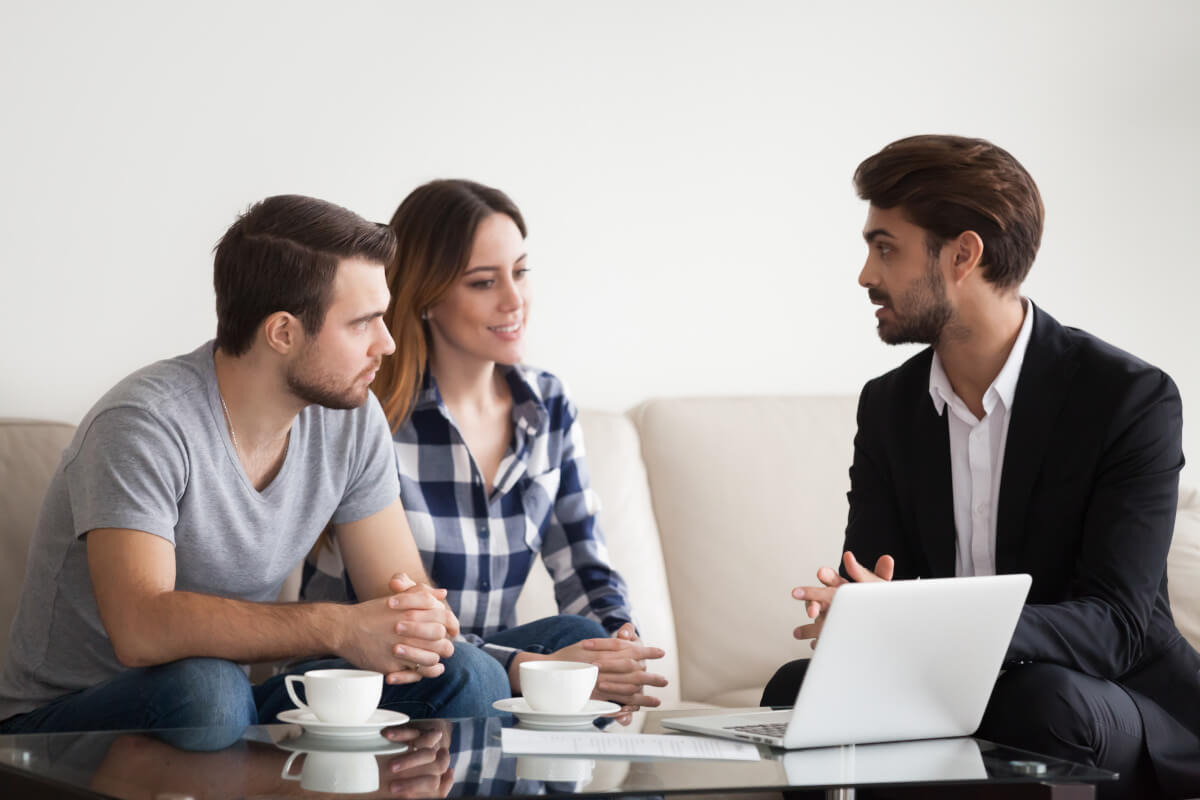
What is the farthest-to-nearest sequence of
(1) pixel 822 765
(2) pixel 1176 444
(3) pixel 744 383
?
(3) pixel 744 383 < (2) pixel 1176 444 < (1) pixel 822 765

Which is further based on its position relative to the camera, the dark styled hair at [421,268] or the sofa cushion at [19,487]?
the dark styled hair at [421,268]

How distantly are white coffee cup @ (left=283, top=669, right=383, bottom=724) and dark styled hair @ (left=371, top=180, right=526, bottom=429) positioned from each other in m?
0.86

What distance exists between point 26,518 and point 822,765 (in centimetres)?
129

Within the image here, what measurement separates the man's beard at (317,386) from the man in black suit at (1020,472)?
71 centimetres

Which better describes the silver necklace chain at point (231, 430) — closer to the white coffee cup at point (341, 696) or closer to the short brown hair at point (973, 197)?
the white coffee cup at point (341, 696)

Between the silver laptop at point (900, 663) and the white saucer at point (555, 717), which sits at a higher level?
the silver laptop at point (900, 663)

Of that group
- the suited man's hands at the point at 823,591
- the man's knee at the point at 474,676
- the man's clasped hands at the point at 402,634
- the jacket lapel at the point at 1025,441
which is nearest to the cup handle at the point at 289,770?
the man's clasped hands at the point at 402,634

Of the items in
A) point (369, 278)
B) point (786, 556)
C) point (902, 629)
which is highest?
point (369, 278)

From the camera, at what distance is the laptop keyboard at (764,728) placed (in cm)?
142

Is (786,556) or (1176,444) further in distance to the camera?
(786,556)

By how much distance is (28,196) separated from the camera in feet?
7.30

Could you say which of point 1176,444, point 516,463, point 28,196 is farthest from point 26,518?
point 1176,444

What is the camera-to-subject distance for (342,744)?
135 cm

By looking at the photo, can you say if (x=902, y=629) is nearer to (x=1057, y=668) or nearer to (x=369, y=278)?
(x=1057, y=668)
